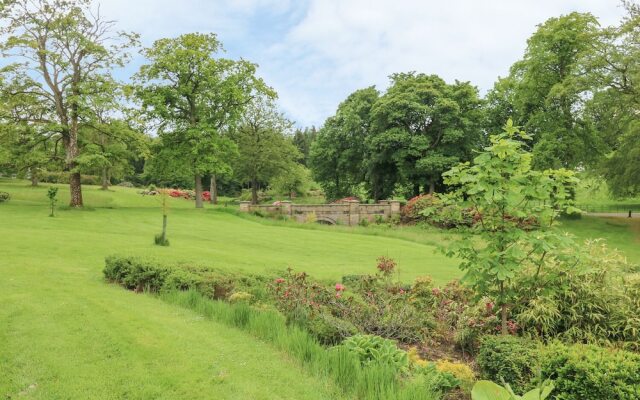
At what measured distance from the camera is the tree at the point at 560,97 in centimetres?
3061

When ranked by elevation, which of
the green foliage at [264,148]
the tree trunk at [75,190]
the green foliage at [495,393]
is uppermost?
the green foliage at [264,148]

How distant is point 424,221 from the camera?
3178 cm

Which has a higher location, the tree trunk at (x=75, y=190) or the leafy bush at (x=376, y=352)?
the tree trunk at (x=75, y=190)

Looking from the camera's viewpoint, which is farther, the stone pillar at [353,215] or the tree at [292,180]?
the tree at [292,180]

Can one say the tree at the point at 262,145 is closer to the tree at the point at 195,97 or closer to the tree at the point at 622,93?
the tree at the point at 195,97

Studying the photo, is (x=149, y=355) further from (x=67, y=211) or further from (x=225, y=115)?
(x=225, y=115)

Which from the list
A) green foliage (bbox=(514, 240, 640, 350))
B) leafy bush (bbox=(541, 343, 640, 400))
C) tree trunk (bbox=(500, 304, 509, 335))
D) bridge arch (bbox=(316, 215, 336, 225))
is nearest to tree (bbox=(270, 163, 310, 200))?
bridge arch (bbox=(316, 215, 336, 225))

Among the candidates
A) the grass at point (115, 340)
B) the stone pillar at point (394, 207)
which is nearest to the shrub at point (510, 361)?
the grass at point (115, 340)

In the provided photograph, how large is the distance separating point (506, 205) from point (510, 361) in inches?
71.0

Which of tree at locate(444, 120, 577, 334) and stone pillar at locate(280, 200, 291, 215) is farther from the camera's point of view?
stone pillar at locate(280, 200, 291, 215)

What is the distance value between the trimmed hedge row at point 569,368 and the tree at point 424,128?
105 ft

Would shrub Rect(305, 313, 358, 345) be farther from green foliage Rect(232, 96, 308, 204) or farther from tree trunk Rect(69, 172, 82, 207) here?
green foliage Rect(232, 96, 308, 204)

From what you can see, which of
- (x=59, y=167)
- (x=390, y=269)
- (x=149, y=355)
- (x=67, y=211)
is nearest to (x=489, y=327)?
(x=390, y=269)

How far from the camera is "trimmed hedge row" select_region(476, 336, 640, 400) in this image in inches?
149
